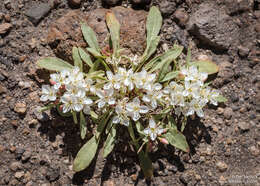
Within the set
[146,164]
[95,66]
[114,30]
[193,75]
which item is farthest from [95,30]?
[146,164]

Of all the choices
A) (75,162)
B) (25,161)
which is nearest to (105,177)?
(75,162)

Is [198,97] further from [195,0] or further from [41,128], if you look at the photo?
[41,128]

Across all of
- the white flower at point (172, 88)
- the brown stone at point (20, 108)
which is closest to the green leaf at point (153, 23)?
the white flower at point (172, 88)

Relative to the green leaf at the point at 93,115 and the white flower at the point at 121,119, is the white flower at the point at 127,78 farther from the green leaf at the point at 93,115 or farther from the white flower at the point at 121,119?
the green leaf at the point at 93,115

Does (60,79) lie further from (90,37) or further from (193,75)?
(193,75)

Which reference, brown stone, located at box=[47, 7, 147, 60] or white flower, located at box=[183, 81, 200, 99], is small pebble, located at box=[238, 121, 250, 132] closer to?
white flower, located at box=[183, 81, 200, 99]

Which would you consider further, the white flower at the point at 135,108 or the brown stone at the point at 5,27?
the brown stone at the point at 5,27

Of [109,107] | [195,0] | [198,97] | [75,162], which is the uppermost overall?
[195,0]
